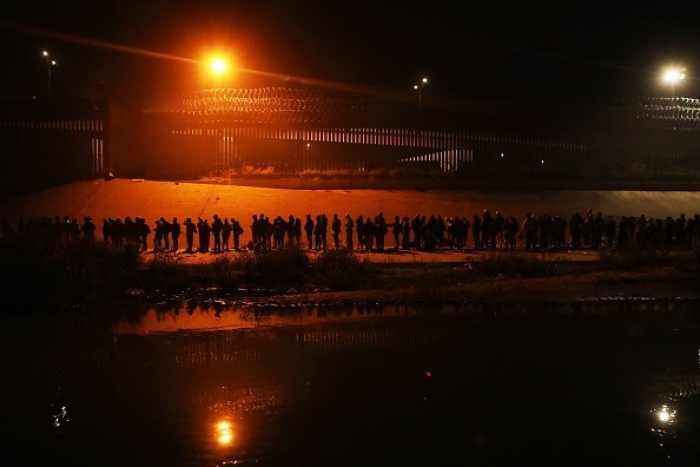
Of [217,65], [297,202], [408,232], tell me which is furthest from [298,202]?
[217,65]

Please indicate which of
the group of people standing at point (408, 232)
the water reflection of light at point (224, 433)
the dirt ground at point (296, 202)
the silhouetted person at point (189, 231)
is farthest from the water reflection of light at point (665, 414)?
the dirt ground at point (296, 202)

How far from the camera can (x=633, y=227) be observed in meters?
27.8

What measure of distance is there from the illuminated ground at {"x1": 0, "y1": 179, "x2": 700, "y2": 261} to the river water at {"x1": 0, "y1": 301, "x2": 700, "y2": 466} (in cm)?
1616

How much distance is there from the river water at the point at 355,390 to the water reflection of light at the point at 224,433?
23 millimetres

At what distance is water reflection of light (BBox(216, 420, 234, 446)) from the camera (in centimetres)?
831

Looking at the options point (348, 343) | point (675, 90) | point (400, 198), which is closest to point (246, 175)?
point (400, 198)

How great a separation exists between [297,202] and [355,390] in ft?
75.7

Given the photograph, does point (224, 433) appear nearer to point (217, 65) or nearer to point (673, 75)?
point (217, 65)

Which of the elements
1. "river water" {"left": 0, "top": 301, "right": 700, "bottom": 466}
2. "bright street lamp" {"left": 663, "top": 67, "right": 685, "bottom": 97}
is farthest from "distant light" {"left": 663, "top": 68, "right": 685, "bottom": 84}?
"river water" {"left": 0, "top": 301, "right": 700, "bottom": 466}

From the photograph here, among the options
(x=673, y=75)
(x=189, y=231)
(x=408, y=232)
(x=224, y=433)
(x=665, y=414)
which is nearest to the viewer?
(x=224, y=433)

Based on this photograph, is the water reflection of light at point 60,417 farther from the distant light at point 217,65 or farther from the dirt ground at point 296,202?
the distant light at point 217,65

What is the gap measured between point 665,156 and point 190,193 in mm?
22632

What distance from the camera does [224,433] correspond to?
8586 millimetres

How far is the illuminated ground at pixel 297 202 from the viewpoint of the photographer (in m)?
32.2
